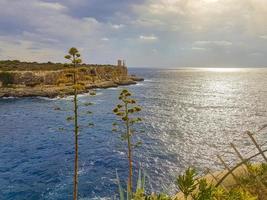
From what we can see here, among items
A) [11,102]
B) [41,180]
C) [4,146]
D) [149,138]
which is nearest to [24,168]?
[41,180]

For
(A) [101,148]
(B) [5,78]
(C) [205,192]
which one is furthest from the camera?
(B) [5,78]

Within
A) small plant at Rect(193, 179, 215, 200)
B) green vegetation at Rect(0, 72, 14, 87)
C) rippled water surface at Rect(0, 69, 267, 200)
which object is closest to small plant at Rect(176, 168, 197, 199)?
small plant at Rect(193, 179, 215, 200)

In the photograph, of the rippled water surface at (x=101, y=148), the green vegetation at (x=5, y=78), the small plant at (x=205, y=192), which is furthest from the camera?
the green vegetation at (x=5, y=78)

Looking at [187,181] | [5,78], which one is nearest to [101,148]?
[187,181]

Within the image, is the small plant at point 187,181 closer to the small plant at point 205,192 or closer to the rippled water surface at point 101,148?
the small plant at point 205,192

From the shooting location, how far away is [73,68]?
14414 mm

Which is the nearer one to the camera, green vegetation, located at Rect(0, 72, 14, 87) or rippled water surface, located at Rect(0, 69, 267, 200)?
rippled water surface, located at Rect(0, 69, 267, 200)

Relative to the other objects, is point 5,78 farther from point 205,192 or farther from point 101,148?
point 205,192

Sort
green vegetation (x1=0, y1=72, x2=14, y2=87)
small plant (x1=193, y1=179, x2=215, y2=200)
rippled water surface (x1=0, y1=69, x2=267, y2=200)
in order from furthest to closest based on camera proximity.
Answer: green vegetation (x1=0, y1=72, x2=14, y2=87)
rippled water surface (x1=0, y1=69, x2=267, y2=200)
small plant (x1=193, y1=179, x2=215, y2=200)

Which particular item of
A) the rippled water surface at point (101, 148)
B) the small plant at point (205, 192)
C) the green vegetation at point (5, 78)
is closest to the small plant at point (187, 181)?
the small plant at point (205, 192)

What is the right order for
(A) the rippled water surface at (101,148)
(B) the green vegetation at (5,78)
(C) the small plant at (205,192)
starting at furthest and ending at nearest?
(B) the green vegetation at (5,78) < (A) the rippled water surface at (101,148) < (C) the small plant at (205,192)

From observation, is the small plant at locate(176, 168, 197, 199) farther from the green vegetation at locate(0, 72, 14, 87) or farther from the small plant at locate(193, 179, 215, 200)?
the green vegetation at locate(0, 72, 14, 87)

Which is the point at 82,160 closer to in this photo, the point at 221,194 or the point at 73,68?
the point at 73,68

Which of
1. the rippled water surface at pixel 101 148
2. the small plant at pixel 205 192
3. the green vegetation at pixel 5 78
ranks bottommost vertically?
the rippled water surface at pixel 101 148
